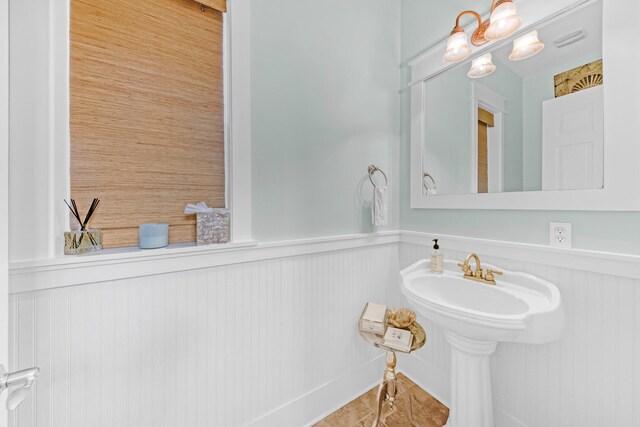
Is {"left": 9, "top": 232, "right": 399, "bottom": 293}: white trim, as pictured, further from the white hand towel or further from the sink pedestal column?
the sink pedestal column

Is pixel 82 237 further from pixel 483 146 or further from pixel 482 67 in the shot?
pixel 482 67

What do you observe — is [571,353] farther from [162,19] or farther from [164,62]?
[162,19]

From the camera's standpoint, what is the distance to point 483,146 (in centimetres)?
141

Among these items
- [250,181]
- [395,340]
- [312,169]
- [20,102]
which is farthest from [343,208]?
[20,102]

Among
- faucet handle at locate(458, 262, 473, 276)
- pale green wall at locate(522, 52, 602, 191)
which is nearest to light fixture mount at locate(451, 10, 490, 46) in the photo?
pale green wall at locate(522, 52, 602, 191)

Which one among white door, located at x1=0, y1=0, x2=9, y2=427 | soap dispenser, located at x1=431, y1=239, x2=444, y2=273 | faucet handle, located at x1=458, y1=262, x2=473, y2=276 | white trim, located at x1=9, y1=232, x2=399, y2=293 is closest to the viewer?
white door, located at x1=0, y1=0, x2=9, y2=427

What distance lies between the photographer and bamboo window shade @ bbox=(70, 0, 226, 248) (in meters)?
0.96

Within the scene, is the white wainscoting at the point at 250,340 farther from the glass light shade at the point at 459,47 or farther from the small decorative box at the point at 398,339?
the glass light shade at the point at 459,47

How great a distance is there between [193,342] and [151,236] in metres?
0.47

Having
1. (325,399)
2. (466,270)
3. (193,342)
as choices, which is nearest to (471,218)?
(466,270)

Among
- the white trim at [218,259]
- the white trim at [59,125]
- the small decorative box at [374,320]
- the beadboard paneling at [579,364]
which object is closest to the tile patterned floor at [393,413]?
the beadboard paneling at [579,364]

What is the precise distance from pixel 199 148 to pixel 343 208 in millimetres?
812

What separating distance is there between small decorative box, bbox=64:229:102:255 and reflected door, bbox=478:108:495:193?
1.70m

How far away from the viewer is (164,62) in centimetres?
110
